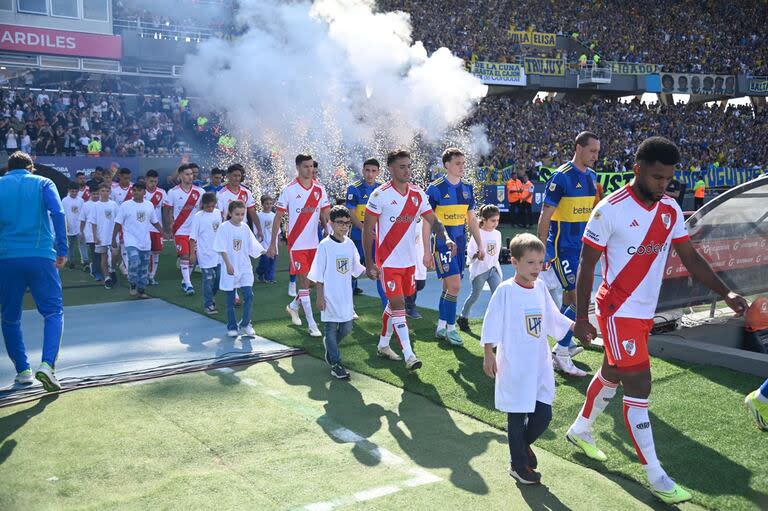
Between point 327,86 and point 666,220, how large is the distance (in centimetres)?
2462

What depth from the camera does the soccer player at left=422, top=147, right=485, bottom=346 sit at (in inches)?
292

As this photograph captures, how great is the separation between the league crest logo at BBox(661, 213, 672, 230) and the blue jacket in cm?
462

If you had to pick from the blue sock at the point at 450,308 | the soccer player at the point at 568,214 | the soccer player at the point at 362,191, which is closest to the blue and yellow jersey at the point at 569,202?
the soccer player at the point at 568,214

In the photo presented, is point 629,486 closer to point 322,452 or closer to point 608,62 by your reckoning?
point 322,452

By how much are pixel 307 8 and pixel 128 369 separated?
24.3 m

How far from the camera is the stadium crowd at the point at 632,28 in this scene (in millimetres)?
35625

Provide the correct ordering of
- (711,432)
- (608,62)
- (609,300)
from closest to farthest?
1. (609,300)
2. (711,432)
3. (608,62)

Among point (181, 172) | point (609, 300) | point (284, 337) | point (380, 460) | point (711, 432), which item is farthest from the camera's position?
point (181, 172)

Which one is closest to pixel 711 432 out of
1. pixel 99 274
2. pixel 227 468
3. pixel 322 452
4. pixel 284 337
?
pixel 322 452

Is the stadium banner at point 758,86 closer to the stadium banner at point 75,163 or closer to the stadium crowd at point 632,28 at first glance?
the stadium crowd at point 632,28

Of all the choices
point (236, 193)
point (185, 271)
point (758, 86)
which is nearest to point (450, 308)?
point (236, 193)

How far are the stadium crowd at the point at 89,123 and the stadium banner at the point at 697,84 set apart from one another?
27880mm

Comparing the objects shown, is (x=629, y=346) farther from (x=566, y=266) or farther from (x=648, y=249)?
(x=566, y=266)

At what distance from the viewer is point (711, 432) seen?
4.77 m
